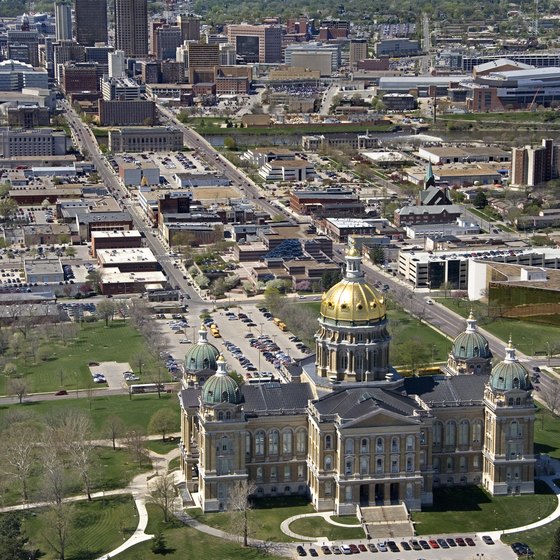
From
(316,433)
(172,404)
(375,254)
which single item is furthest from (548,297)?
(316,433)

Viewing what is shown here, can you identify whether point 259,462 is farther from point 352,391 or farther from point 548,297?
point 548,297

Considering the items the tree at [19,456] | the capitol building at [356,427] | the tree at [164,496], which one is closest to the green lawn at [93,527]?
the tree at [164,496]

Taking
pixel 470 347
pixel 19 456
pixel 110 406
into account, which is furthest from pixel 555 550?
pixel 110 406

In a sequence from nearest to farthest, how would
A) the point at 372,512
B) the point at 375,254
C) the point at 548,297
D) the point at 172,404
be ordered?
the point at 372,512 < the point at 172,404 < the point at 548,297 < the point at 375,254

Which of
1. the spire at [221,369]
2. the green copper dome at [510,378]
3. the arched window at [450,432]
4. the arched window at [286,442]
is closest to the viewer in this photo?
the spire at [221,369]

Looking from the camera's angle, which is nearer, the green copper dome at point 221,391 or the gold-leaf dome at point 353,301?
the green copper dome at point 221,391

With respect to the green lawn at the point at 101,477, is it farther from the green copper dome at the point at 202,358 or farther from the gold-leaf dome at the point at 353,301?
the gold-leaf dome at the point at 353,301
